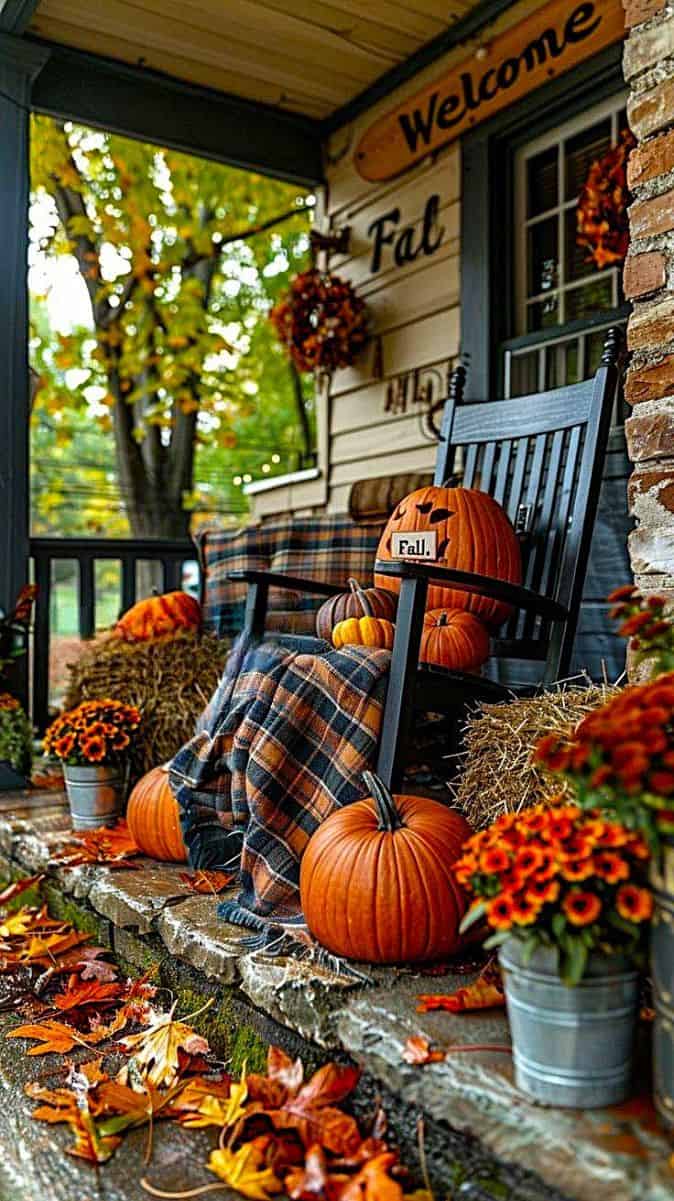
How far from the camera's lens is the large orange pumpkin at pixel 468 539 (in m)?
2.34

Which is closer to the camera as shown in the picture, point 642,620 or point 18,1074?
point 642,620

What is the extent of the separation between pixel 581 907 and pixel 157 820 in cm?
136

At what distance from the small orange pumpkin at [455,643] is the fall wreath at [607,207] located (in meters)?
1.12

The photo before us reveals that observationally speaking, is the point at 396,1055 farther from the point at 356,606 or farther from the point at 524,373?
the point at 524,373

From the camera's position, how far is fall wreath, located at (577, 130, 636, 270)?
263 centimetres

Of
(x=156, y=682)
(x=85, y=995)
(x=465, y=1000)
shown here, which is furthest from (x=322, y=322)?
(x=465, y=1000)

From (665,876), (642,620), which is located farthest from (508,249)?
(665,876)

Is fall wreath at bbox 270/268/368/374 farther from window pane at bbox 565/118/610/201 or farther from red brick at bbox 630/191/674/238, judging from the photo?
red brick at bbox 630/191/674/238

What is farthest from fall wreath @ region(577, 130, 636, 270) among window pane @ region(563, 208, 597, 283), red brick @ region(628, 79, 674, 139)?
red brick @ region(628, 79, 674, 139)

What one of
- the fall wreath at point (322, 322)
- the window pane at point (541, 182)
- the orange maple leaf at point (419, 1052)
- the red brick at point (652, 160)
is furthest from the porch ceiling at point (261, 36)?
the orange maple leaf at point (419, 1052)

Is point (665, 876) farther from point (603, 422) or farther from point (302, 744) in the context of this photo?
point (603, 422)

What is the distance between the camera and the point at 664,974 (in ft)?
3.69

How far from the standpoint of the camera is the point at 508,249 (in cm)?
329

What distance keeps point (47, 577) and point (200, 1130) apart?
2576mm
